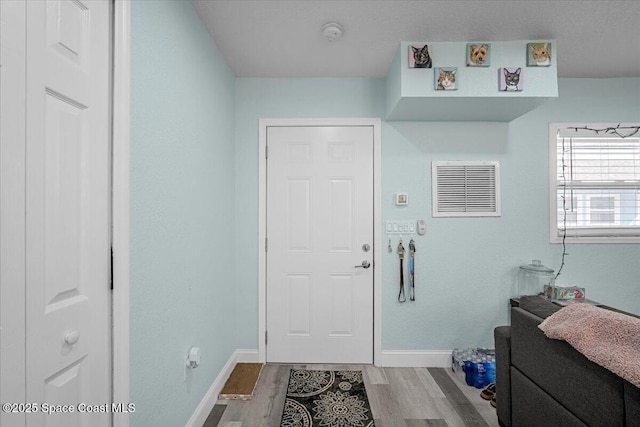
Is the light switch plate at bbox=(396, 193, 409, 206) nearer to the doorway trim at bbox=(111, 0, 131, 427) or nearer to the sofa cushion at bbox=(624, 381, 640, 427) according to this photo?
the sofa cushion at bbox=(624, 381, 640, 427)

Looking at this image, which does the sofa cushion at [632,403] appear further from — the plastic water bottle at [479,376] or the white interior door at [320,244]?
the white interior door at [320,244]

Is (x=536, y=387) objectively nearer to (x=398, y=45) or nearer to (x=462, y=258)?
(x=462, y=258)

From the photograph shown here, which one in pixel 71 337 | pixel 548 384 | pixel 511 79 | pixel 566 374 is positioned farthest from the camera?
pixel 511 79

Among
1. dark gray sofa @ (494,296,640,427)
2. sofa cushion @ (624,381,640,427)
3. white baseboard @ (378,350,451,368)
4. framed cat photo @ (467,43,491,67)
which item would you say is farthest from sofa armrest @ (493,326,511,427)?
framed cat photo @ (467,43,491,67)

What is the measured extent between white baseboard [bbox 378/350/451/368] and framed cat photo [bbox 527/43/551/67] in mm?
2383

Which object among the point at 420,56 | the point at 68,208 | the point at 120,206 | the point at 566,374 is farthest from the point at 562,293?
the point at 68,208

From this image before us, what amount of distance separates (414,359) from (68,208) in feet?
9.01

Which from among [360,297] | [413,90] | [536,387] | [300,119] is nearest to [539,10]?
[413,90]

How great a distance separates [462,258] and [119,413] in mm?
2621

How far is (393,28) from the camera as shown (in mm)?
2113

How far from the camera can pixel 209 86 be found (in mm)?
2166

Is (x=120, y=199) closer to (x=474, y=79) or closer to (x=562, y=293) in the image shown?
(x=474, y=79)

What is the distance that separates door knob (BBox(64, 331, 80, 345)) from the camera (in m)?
1.00

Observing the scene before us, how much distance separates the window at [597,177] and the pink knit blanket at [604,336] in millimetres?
1878
